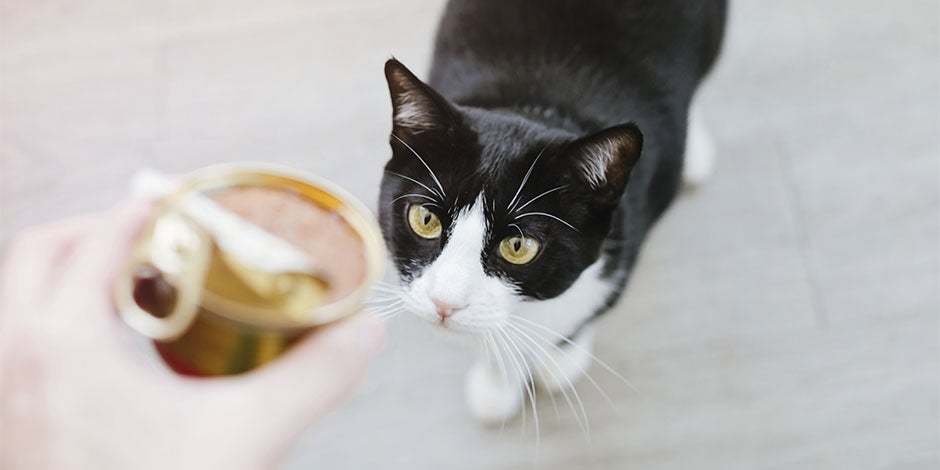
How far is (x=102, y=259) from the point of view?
541 millimetres

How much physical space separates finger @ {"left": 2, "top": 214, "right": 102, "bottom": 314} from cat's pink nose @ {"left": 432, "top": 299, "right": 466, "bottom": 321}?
363mm

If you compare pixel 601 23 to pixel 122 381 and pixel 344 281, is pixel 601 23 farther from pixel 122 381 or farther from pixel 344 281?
pixel 122 381

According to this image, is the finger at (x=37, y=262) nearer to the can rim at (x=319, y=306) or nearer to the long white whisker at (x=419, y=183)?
the can rim at (x=319, y=306)

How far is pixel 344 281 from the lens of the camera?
0.59m

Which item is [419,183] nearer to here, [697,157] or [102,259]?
[102,259]

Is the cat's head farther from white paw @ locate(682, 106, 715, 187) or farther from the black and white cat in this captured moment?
white paw @ locate(682, 106, 715, 187)

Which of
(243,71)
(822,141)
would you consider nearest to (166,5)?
(243,71)

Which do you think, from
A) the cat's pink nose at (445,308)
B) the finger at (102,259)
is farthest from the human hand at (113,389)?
the cat's pink nose at (445,308)

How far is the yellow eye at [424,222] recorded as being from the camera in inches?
34.3

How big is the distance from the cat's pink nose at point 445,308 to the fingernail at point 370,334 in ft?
0.82

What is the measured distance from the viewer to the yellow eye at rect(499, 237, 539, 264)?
0.86m

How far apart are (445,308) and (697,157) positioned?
733mm

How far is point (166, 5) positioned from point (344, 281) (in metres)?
1.19

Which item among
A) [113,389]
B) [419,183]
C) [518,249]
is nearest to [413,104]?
[419,183]
